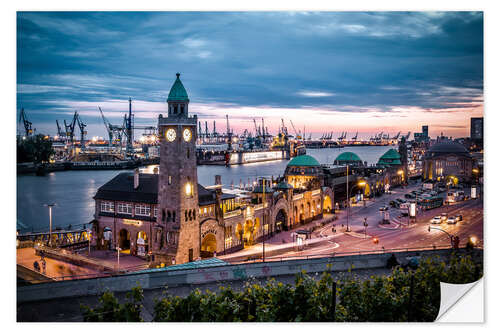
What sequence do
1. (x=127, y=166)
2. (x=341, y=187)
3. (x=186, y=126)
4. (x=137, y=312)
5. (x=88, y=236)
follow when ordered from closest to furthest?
(x=137, y=312)
(x=186, y=126)
(x=88, y=236)
(x=341, y=187)
(x=127, y=166)

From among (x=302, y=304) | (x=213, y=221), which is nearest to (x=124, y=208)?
(x=213, y=221)

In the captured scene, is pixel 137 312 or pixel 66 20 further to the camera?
pixel 66 20

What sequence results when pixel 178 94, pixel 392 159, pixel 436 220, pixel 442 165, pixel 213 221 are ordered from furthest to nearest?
pixel 392 159
pixel 442 165
pixel 436 220
pixel 213 221
pixel 178 94

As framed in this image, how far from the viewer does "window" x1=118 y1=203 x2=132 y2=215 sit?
103 feet

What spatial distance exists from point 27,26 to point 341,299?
13.4 metres

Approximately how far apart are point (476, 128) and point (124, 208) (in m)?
23.1

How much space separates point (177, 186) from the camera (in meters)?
26.6

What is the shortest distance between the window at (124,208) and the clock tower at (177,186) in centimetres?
502

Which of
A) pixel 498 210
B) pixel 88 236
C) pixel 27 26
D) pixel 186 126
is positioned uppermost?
pixel 27 26

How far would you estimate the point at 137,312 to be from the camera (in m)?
12.5

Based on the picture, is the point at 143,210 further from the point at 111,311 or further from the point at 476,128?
the point at 476,128

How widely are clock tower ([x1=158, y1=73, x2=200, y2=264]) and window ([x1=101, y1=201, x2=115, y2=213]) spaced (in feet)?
21.7
